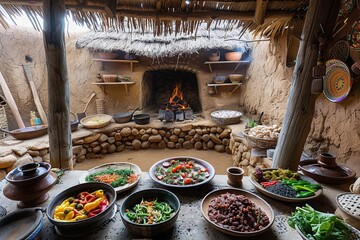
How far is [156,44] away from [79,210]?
158 inches

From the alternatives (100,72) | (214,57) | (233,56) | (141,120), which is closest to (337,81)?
(233,56)

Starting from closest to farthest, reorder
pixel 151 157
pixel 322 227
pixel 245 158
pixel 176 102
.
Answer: pixel 322 227 < pixel 245 158 < pixel 151 157 < pixel 176 102

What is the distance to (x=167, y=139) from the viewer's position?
4312mm

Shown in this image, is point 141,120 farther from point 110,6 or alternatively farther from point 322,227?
point 322,227

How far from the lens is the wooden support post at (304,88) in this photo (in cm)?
147

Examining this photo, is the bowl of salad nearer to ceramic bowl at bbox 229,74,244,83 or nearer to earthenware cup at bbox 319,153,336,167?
earthenware cup at bbox 319,153,336,167

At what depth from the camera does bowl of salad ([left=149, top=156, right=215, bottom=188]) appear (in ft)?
5.11

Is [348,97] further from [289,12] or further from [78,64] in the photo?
[78,64]

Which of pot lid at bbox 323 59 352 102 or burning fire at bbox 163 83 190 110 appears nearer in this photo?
pot lid at bbox 323 59 352 102

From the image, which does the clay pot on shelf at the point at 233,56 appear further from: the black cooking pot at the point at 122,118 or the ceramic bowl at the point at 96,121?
the ceramic bowl at the point at 96,121

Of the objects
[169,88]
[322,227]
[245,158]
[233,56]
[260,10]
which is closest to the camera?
[322,227]

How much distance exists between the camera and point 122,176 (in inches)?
65.4

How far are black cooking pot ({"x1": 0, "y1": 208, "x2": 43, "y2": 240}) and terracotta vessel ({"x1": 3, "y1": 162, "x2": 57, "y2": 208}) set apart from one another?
0.18 meters

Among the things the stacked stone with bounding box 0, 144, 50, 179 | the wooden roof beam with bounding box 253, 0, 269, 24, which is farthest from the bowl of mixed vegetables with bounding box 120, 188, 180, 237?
the stacked stone with bounding box 0, 144, 50, 179
